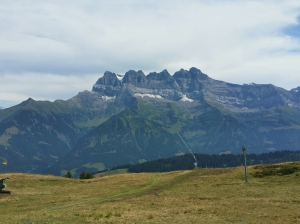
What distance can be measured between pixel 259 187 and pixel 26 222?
47.3 meters

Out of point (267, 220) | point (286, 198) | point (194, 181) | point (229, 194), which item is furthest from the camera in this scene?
point (194, 181)

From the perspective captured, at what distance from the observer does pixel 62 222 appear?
37.2 m

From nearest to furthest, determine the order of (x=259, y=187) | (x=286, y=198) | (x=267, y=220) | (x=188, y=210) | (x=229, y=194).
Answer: (x=267, y=220), (x=188, y=210), (x=286, y=198), (x=229, y=194), (x=259, y=187)

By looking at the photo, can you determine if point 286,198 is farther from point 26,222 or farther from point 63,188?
point 63,188

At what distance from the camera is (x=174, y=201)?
2115 inches

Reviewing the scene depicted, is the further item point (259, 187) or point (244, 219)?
point (259, 187)

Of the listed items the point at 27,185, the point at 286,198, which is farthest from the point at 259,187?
the point at 27,185

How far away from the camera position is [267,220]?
35.5 metres

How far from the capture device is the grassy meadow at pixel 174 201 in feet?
128

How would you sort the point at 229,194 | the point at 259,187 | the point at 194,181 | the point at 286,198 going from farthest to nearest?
the point at 194,181
the point at 259,187
the point at 229,194
the point at 286,198

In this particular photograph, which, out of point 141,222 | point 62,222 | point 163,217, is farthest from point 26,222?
point 163,217

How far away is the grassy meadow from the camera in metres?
38.9

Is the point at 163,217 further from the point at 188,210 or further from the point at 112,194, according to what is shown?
the point at 112,194

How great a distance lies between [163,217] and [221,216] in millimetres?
6821
